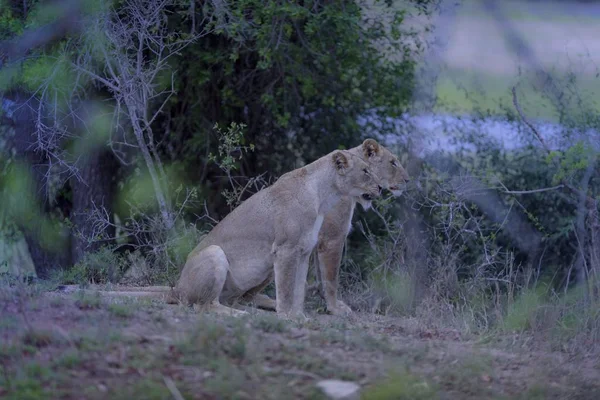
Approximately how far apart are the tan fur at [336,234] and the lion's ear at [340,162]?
39 cm

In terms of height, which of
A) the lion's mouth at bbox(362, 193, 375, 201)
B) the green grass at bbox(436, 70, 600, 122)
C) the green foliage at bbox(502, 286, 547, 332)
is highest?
the green grass at bbox(436, 70, 600, 122)

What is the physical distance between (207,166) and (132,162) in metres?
1.16

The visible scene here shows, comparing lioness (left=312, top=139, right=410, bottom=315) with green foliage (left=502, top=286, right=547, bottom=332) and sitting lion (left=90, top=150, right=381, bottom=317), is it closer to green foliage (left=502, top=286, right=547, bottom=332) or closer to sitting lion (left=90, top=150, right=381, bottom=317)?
sitting lion (left=90, top=150, right=381, bottom=317)

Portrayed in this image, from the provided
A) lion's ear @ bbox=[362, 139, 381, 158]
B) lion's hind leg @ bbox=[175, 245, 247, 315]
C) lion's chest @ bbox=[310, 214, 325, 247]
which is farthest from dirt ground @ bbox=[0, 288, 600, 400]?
lion's ear @ bbox=[362, 139, 381, 158]

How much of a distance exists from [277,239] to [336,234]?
1.02 metres

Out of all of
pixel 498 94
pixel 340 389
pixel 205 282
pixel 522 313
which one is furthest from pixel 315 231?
pixel 498 94

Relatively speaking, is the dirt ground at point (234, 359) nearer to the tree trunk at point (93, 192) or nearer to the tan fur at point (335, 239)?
the tan fur at point (335, 239)

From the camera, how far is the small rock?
17.8ft

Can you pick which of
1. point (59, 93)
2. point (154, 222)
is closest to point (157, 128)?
point (59, 93)

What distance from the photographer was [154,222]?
1066cm

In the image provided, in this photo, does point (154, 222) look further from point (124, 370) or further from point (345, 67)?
point (124, 370)

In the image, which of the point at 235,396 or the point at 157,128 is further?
the point at 157,128

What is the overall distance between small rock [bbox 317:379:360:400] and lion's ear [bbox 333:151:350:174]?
3.63 metres

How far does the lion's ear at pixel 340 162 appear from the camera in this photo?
902 cm
